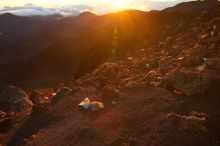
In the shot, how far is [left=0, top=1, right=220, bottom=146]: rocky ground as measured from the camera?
14727 mm

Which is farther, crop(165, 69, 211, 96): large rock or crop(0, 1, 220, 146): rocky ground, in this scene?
crop(165, 69, 211, 96): large rock

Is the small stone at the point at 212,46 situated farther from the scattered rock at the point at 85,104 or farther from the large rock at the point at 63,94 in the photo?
the large rock at the point at 63,94

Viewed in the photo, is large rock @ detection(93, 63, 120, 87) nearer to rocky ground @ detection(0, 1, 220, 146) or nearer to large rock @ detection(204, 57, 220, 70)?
rocky ground @ detection(0, 1, 220, 146)

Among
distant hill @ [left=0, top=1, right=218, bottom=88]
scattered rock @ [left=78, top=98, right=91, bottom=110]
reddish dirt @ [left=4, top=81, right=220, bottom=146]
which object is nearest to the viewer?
reddish dirt @ [left=4, top=81, right=220, bottom=146]

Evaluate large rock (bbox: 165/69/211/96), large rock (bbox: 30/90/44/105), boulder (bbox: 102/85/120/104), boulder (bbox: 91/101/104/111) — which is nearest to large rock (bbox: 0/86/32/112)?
large rock (bbox: 30/90/44/105)

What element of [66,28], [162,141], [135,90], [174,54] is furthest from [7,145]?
[66,28]

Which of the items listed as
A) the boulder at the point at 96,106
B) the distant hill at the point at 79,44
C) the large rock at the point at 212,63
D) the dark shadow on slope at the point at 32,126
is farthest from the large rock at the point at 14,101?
A: the large rock at the point at 212,63

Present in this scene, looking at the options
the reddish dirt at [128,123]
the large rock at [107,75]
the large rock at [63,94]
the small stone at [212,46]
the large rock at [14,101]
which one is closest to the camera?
the reddish dirt at [128,123]

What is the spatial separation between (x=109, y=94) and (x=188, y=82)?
12.2 feet

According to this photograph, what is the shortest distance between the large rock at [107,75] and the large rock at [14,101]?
4.12 meters

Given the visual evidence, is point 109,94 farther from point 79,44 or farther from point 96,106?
point 79,44

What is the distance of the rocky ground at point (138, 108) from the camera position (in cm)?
1473

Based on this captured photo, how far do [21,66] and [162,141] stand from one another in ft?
166

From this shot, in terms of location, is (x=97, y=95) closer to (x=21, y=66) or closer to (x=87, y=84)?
(x=87, y=84)
